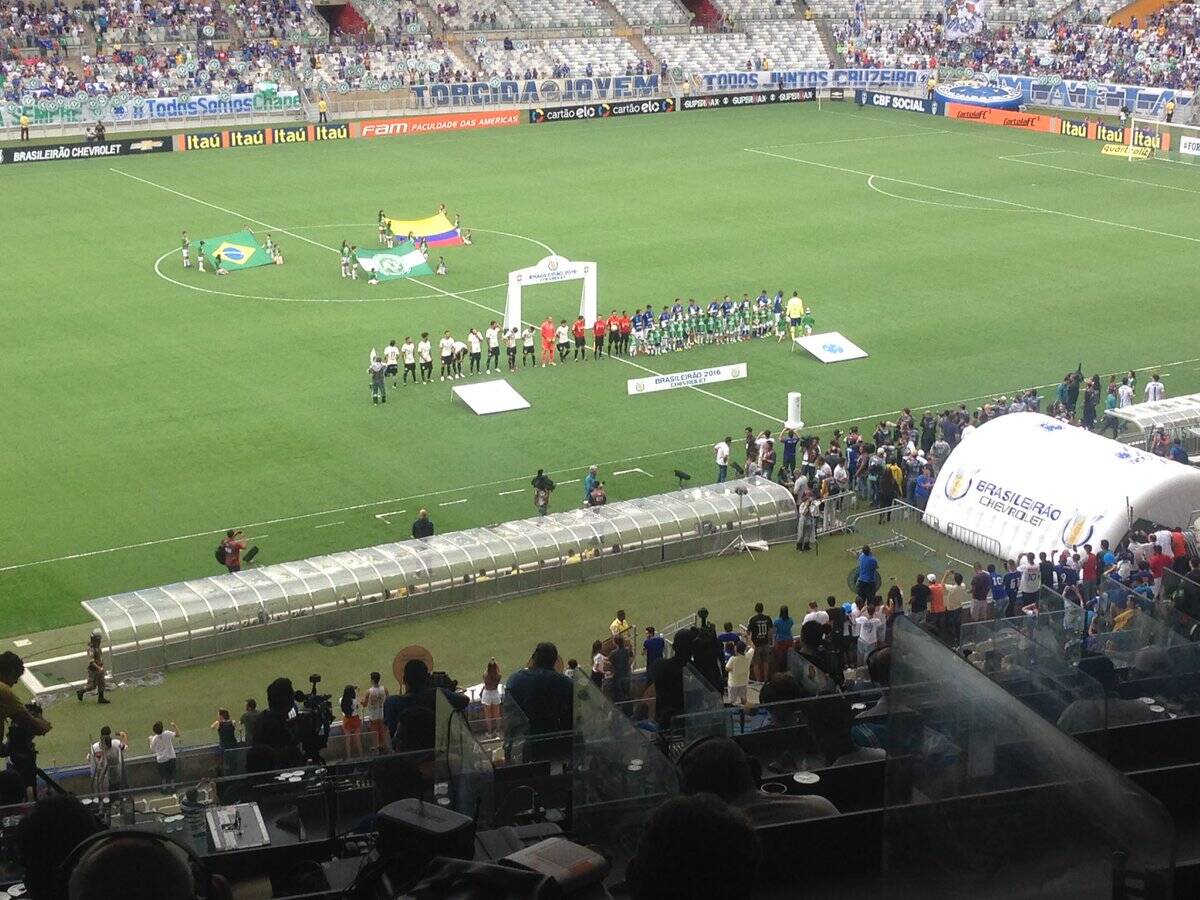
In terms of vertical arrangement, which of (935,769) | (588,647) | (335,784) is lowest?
(588,647)

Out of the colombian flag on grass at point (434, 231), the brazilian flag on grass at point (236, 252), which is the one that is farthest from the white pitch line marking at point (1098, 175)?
the brazilian flag on grass at point (236, 252)

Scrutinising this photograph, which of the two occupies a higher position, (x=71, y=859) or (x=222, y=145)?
(x=71, y=859)

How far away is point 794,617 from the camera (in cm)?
2719

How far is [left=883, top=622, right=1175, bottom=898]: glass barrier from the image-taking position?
5.39 m

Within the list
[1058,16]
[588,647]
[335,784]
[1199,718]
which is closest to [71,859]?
[335,784]

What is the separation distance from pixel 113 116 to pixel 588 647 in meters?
54.4

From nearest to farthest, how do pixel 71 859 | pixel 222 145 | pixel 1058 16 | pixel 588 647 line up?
pixel 71 859 < pixel 588 647 < pixel 222 145 < pixel 1058 16

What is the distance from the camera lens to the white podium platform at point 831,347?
4225 cm

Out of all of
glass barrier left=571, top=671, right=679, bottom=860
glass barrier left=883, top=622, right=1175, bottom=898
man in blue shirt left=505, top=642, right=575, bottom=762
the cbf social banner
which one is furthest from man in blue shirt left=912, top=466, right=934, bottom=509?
the cbf social banner

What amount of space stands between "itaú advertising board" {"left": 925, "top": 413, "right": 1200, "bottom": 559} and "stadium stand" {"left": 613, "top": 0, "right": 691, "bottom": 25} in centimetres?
6872

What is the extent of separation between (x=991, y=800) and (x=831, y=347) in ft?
122

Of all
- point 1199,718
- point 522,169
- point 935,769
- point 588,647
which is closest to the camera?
point 935,769

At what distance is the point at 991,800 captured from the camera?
605 cm

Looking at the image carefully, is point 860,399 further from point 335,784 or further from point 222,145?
point 222,145
